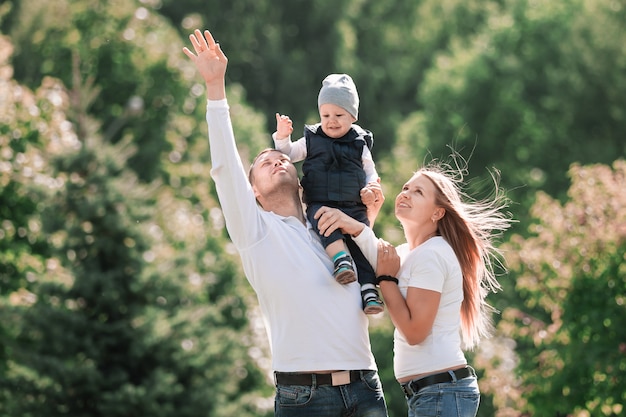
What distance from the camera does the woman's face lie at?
5.34 meters

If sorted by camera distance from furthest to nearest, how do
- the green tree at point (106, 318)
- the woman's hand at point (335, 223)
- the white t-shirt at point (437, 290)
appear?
the green tree at point (106, 318)
the woman's hand at point (335, 223)
the white t-shirt at point (437, 290)

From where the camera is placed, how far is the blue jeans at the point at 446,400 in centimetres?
499

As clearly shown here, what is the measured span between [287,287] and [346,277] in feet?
0.78

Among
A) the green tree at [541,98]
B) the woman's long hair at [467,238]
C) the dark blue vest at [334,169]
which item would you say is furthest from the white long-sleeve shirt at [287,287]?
the green tree at [541,98]

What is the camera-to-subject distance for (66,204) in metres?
15.4

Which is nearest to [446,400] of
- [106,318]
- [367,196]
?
[367,196]

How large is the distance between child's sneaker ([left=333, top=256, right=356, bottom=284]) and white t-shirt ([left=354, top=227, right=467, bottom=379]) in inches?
10.3

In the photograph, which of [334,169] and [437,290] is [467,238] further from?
[334,169]

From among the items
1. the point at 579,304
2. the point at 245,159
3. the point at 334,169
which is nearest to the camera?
the point at 334,169

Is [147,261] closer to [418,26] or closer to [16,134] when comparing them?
[16,134]

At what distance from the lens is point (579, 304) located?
1305 cm

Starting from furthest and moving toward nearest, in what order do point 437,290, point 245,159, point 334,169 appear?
point 245,159 → point 334,169 → point 437,290

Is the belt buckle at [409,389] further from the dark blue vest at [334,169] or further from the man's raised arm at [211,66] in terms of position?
the man's raised arm at [211,66]

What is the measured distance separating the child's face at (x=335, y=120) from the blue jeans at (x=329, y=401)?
43.3 inches
